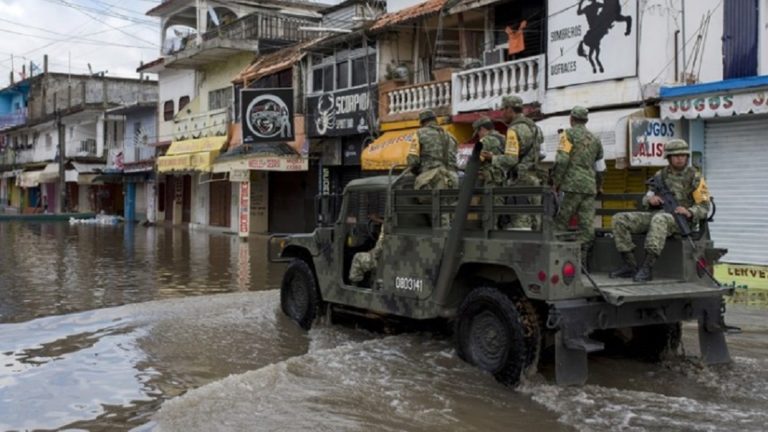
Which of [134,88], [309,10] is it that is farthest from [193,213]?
[134,88]

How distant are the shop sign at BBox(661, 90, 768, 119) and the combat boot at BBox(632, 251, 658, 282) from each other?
5890mm

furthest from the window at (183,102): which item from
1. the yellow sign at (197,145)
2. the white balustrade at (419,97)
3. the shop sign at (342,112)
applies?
the white balustrade at (419,97)

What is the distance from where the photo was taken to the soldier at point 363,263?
7.73 metres

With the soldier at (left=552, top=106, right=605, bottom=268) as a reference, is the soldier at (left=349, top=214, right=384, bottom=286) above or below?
below

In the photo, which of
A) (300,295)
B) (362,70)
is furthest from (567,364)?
(362,70)

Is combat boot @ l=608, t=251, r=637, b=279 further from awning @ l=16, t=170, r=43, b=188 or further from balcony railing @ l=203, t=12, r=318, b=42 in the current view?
awning @ l=16, t=170, r=43, b=188

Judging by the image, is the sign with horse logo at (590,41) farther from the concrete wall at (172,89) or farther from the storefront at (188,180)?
the concrete wall at (172,89)

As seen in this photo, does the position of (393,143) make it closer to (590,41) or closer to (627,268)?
(590,41)

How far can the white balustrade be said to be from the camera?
18.4m

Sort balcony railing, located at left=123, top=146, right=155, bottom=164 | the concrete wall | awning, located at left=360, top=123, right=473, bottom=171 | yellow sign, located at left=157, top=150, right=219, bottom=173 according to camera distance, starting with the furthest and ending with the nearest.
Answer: balcony railing, located at left=123, top=146, right=155, bottom=164 → the concrete wall → yellow sign, located at left=157, top=150, right=219, bottom=173 → awning, located at left=360, top=123, right=473, bottom=171

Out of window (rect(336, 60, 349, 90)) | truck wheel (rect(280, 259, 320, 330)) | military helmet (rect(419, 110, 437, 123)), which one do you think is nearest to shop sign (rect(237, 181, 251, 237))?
window (rect(336, 60, 349, 90))

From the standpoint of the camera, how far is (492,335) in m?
6.20

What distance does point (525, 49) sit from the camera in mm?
16531

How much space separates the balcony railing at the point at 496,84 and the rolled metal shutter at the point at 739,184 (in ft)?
12.7
